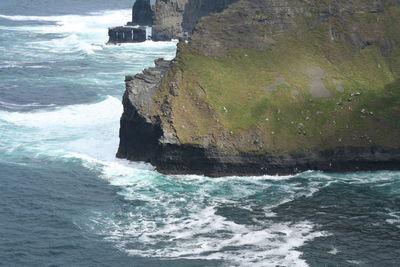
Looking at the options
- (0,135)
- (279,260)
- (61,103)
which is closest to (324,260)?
(279,260)

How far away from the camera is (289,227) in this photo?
83.9 m

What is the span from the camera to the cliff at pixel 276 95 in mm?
101438

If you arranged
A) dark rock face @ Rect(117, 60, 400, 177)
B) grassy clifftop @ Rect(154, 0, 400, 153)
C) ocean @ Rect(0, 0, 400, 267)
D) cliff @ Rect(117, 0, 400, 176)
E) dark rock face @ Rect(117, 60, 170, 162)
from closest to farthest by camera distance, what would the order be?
1. ocean @ Rect(0, 0, 400, 267)
2. dark rock face @ Rect(117, 60, 400, 177)
3. cliff @ Rect(117, 0, 400, 176)
4. grassy clifftop @ Rect(154, 0, 400, 153)
5. dark rock face @ Rect(117, 60, 170, 162)

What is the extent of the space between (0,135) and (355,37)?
5861 centimetres

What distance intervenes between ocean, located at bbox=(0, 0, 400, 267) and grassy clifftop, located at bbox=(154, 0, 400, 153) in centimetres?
698

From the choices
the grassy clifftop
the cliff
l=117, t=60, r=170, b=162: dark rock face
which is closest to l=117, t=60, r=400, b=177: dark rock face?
l=117, t=60, r=170, b=162: dark rock face

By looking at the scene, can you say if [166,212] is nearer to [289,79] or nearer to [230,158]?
[230,158]

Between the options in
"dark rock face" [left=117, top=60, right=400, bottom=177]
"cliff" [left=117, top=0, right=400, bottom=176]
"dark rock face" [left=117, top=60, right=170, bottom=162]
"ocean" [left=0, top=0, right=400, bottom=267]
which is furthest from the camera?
"dark rock face" [left=117, top=60, right=170, bottom=162]

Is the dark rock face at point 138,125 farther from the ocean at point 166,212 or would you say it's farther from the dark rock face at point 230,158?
the ocean at point 166,212

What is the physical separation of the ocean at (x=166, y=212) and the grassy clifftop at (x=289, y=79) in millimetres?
6980

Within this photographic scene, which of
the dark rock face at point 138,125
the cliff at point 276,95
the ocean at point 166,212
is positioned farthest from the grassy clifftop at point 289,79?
the ocean at point 166,212

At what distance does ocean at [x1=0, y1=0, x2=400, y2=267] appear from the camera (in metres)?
77.2

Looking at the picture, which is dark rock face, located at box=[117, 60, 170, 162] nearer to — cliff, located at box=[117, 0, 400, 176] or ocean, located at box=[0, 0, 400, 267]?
cliff, located at box=[117, 0, 400, 176]

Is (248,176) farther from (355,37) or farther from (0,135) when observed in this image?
(0,135)
